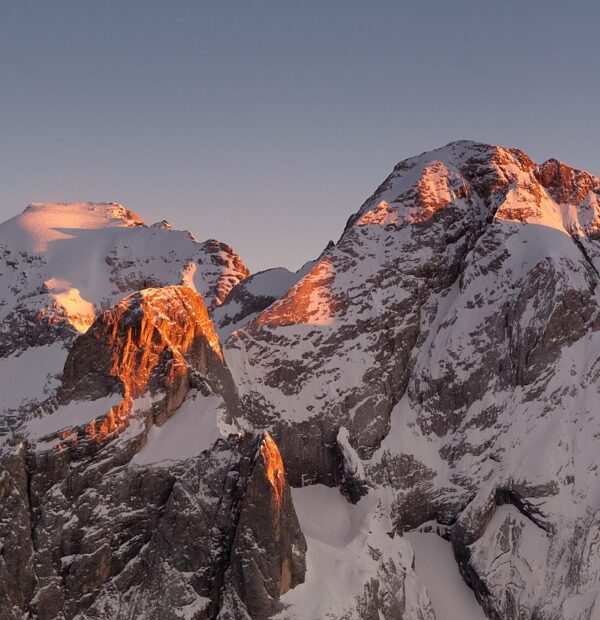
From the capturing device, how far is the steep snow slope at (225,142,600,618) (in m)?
88.2

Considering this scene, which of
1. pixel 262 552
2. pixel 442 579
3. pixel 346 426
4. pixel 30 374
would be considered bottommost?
pixel 442 579

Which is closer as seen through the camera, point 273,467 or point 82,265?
point 273,467

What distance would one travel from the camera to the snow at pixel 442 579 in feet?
283

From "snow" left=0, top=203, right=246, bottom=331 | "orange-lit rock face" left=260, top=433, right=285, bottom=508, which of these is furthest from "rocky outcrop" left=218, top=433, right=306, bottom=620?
"snow" left=0, top=203, right=246, bottom=331

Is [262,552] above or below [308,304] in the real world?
below

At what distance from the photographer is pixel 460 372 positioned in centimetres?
9744

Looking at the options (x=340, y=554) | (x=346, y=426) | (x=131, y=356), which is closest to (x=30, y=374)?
(x=131, y=356)

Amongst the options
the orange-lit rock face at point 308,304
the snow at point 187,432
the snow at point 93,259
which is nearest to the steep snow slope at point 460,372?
the orange-lit rock face at point 308,304

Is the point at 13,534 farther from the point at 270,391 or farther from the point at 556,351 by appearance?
the point at 556,351

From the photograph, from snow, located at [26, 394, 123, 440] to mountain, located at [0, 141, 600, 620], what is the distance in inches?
6.6

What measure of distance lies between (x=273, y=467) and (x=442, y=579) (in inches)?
799

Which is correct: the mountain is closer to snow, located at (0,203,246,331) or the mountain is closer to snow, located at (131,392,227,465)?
snow, located at (131,392,227,465)

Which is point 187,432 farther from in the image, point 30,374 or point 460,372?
point 30,374

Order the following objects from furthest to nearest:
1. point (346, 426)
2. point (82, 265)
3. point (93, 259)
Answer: point (93, 259), point (82, 265), point (346, 426)
